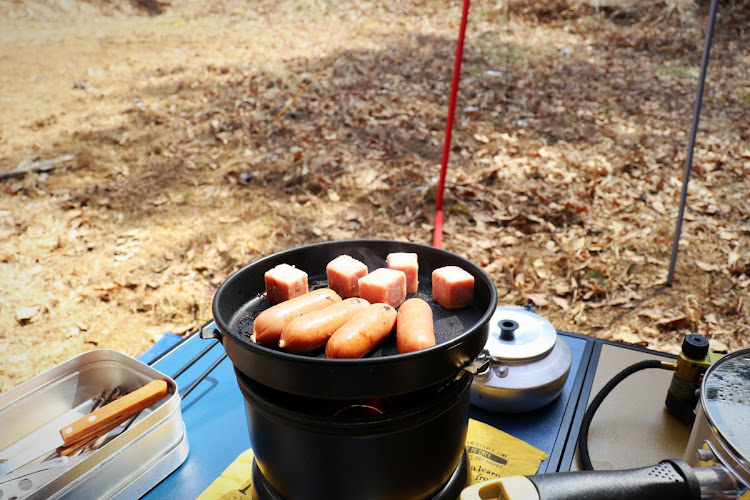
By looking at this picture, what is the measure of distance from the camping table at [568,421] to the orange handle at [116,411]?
0.27 metres

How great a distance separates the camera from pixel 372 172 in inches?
219

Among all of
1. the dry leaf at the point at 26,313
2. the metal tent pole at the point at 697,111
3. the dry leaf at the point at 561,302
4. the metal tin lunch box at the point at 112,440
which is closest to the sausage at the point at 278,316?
the metal tin lunch box at the point at 112,440

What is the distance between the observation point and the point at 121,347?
3588 mm

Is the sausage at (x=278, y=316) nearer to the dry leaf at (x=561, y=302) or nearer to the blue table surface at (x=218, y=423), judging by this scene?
the blue table surface at (x=218, y=423)

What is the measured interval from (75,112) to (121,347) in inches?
203

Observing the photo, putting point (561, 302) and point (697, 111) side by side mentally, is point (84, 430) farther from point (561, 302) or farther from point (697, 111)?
point (697, 111)

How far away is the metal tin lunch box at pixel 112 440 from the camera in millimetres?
1521

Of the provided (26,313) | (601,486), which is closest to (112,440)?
(601,486)

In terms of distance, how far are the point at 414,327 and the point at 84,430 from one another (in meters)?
1.18

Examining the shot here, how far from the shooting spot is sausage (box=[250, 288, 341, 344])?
1.35 meters

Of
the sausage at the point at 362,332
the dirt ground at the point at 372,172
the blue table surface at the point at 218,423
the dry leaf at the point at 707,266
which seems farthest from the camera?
the dry leaf at the point at 707,266

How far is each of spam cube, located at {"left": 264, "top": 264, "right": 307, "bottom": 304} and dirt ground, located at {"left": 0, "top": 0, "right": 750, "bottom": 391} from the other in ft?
8.04

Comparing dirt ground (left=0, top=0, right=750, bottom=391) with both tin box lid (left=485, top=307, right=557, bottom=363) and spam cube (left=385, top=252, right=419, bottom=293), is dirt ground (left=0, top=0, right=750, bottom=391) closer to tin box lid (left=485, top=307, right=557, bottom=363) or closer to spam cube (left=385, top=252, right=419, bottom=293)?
tin box lid (left=485, top=307, right=557, bottom=363)

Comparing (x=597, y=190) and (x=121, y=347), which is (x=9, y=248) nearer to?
(x=121, y=347)
